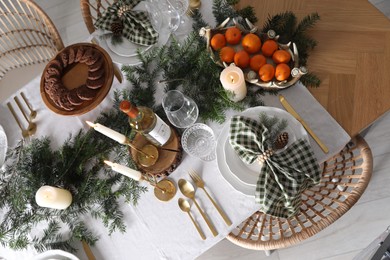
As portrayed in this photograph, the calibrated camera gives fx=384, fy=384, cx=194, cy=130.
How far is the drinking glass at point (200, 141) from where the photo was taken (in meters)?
1.09

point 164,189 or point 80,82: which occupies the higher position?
point 80,82

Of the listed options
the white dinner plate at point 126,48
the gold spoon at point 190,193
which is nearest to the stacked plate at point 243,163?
the gold spoon at point 190,193

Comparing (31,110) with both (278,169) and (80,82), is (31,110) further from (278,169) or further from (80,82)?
(278,169)

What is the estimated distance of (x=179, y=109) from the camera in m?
1.05

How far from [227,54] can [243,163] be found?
0.31 m

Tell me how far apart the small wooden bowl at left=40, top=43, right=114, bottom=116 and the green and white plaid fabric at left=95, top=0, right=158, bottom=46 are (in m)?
0.09

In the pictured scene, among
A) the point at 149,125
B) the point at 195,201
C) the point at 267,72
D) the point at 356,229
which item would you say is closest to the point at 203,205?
the point at 195,201

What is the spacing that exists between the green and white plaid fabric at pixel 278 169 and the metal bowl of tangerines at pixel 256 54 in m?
0.16

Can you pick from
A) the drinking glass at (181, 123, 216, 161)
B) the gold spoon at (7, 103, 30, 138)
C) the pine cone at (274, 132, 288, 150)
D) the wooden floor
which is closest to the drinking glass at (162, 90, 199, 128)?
the drinking glass at (181, 123, 216, 161)

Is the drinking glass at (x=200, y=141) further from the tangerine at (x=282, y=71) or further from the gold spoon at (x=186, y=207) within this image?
the tangerine at (x=282, y=71)

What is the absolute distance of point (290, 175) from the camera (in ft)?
3.02

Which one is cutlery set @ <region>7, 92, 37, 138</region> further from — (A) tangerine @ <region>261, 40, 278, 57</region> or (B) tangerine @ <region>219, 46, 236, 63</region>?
(A) tangerine @ <region>261, 40, 278, 57</region>

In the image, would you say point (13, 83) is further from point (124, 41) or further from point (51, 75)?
point (124, 41)

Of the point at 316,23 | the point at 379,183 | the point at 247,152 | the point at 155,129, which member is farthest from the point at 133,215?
the point at 379,183
